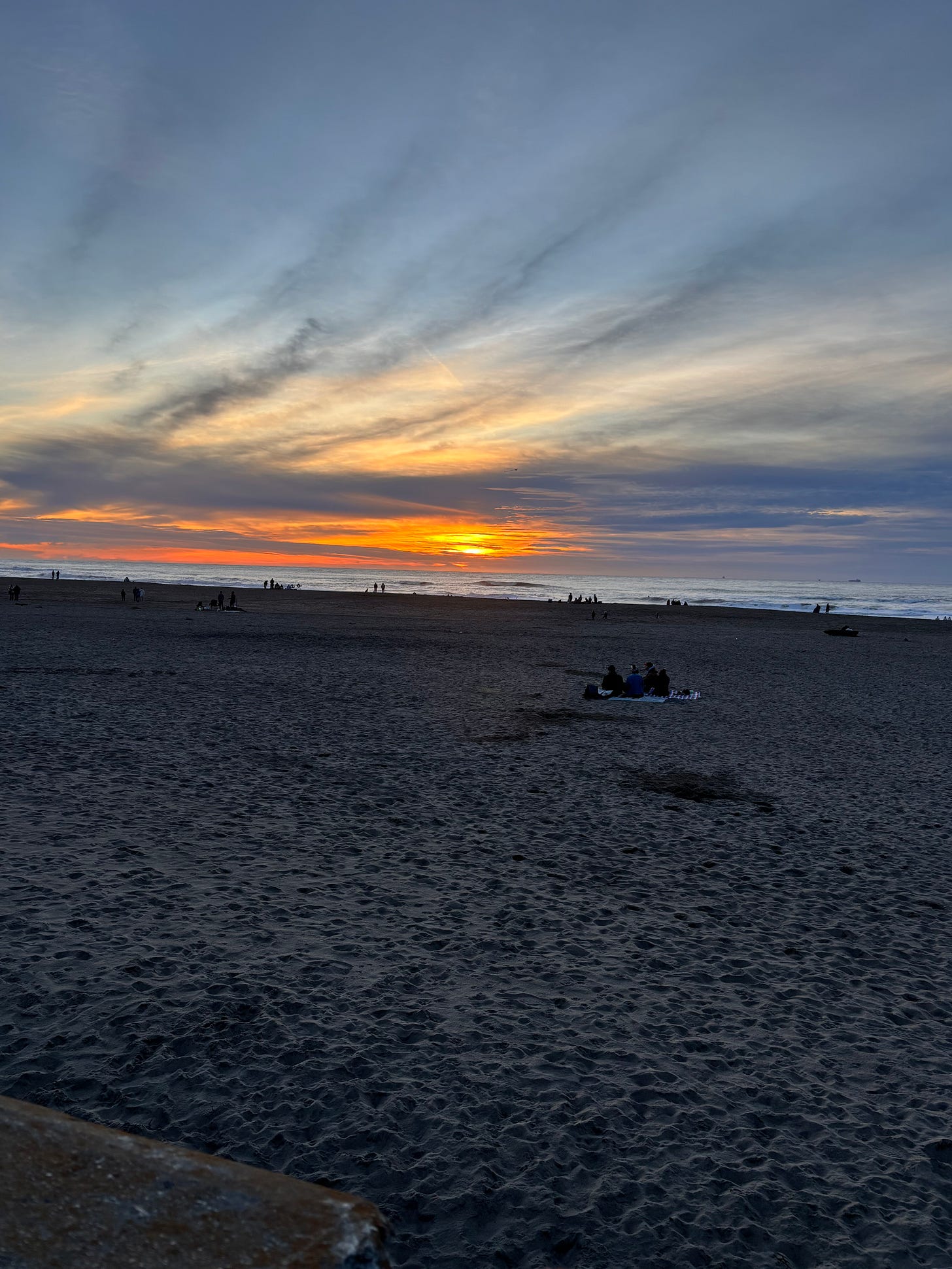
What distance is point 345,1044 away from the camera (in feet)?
→ 18.5

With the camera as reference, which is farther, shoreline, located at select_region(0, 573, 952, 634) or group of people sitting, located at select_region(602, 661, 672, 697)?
shoreline, located at select_region(0, 573, 952, 634)

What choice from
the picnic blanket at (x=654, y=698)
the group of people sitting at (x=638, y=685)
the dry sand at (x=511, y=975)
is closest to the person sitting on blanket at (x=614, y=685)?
the group of people sitting at (x=638, y=685)

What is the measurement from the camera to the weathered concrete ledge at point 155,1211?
2.01m

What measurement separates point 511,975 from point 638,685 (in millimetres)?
15799

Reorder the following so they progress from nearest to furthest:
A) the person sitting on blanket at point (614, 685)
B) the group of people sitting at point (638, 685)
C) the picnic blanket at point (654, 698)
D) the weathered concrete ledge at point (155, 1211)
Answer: the weathered concrete ledge at point (155, 1211), the picnic blanket at point (654, 698), the group of people sitting at point (638, 685), the person sitting on blanket at point (614, 685)

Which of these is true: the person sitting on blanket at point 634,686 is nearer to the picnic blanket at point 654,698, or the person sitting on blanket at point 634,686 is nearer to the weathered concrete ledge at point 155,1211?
the picnic blanket at point 654,698

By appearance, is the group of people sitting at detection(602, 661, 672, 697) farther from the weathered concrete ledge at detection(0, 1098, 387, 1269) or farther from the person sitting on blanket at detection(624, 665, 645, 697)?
the weathered concrete ledge at detection(0, 1098, 387, 1269)

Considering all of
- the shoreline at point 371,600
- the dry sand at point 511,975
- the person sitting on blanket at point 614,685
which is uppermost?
the shoreline at point 371,600

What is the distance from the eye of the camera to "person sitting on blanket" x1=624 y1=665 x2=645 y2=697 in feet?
71.6

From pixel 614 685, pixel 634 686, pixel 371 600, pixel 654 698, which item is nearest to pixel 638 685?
pixel 634 686

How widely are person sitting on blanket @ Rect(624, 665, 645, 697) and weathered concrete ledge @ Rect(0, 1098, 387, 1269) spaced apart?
20080 mm

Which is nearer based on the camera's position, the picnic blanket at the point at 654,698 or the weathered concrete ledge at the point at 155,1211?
the weathered concrete ledge at the point at 155,1211

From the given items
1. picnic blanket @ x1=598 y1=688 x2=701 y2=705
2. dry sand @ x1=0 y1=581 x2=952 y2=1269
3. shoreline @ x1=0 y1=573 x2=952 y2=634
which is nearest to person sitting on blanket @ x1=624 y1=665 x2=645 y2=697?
picnic blanket @ x1=598 y1=688 x2=701 y2=705

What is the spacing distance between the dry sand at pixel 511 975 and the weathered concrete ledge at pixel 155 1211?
93.2 inches
